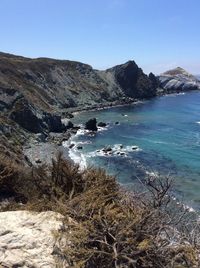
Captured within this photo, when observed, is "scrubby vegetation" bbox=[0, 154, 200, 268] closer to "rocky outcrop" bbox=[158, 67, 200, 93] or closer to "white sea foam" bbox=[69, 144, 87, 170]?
"white sea foam" bbox=[69, 144, 87, 170]

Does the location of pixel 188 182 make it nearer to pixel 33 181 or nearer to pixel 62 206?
pixel 33 181

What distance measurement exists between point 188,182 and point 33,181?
33.3 meters

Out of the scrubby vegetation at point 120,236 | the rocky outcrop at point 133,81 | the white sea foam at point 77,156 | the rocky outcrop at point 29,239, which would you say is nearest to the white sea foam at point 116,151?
the white sea foam at point 77,156

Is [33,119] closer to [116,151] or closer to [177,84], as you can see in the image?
[116,151]

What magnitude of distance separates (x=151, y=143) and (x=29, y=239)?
6322 cm

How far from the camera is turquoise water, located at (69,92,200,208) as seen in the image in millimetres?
50531

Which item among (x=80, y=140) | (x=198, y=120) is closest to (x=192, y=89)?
(x=198, y=120)

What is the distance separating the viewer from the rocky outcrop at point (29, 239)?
9.52 meters

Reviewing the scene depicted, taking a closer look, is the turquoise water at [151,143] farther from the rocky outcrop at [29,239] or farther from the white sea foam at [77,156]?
the rocky outcrop at [29,239]

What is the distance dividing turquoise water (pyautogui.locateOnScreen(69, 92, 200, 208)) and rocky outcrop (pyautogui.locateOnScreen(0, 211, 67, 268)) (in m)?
26.8

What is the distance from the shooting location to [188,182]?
47625 mm

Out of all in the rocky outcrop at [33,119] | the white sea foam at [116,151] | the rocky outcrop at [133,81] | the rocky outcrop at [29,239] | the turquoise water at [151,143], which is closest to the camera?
the rocky outcrop at [29,239]

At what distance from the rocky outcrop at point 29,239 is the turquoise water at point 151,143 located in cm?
2683

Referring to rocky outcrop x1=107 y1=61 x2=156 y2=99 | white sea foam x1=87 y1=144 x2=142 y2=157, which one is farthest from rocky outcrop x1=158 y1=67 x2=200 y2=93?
white sea foam x1=87 y1=144 x2=142 y2=157
